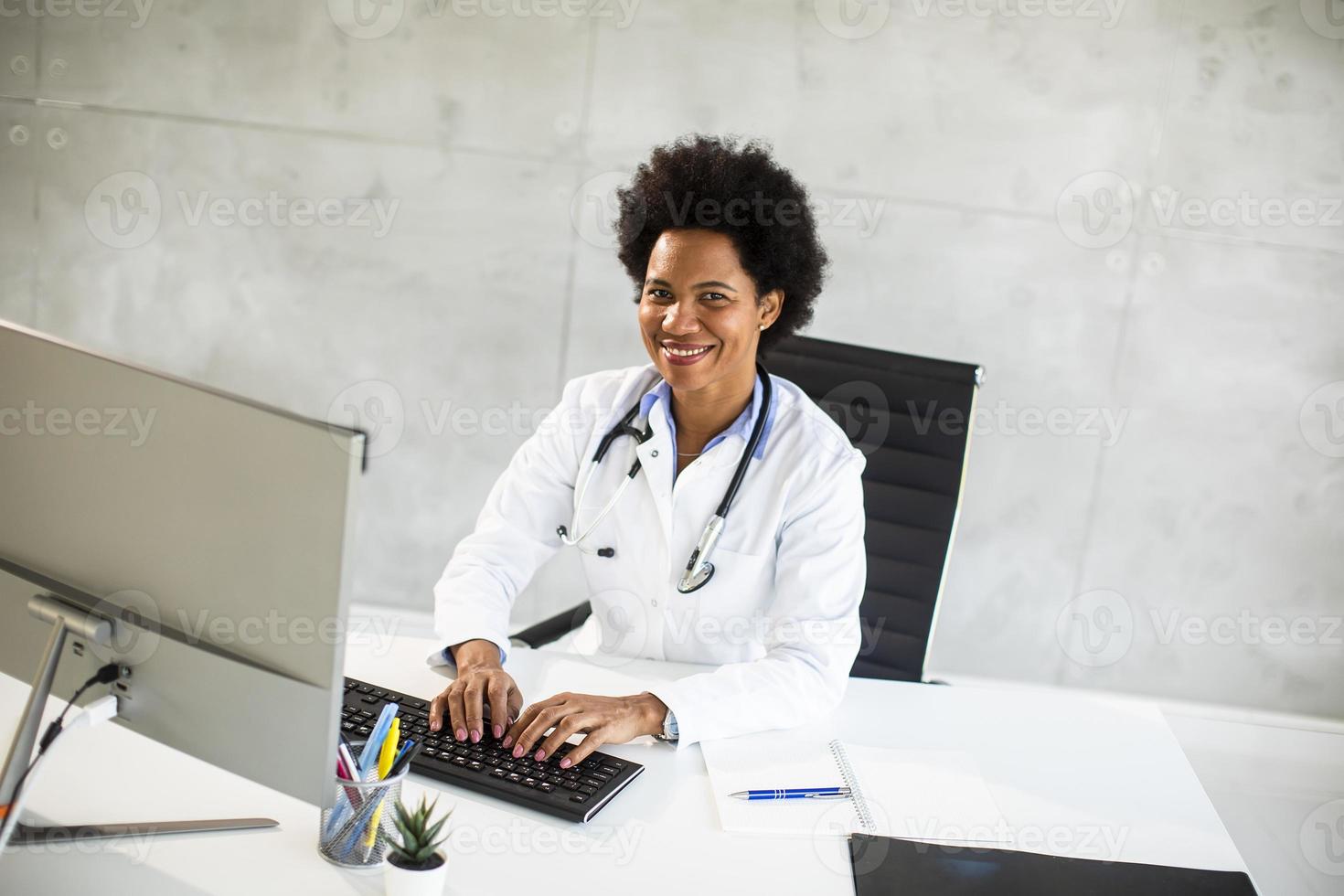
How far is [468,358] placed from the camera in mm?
3088

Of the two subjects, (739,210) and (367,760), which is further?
(739,210)

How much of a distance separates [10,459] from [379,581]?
6.97 feet

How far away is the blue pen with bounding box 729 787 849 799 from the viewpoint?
4.38 ft

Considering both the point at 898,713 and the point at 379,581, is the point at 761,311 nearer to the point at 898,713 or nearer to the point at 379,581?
the point at 898,713

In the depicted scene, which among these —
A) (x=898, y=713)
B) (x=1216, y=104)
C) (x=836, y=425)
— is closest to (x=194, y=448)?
(x=898, y=713)

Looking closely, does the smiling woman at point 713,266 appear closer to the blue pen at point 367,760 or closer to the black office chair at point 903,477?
the black office chair at point 903,477

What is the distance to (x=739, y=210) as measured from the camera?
1.87 m

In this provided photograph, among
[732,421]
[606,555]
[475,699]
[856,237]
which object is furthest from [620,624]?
[856,237]

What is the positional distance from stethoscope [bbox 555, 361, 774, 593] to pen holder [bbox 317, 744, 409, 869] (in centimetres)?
73

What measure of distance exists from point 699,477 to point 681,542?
11 centimetres

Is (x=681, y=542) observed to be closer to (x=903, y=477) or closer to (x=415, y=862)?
(x=903, y=477)

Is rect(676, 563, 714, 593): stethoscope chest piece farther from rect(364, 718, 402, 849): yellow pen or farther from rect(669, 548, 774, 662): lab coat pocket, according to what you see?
rect(364, 718, 402, 849): yellow pen

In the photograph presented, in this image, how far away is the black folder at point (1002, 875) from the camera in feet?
3.89

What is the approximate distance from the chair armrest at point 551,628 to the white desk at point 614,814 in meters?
0.26
